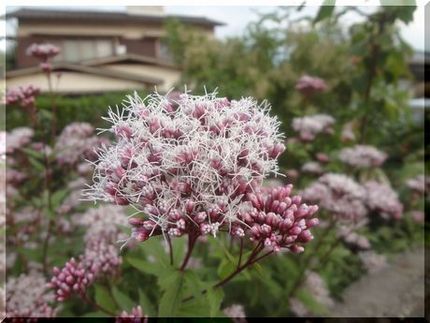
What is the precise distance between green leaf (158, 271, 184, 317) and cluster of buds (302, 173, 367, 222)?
0.49 metres

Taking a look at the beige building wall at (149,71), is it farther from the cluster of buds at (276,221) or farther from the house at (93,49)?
the cluster of buds at (276,221)

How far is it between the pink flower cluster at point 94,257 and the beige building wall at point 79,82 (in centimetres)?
39

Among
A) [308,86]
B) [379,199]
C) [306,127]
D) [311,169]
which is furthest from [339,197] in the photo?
[308,86]

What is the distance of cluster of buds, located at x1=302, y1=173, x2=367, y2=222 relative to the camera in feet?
3.78

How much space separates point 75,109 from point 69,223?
41cm

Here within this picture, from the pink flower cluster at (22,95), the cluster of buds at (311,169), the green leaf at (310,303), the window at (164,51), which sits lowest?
the green leaf at (310,303)

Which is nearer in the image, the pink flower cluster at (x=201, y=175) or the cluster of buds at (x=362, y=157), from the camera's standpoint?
the pink flower cluster at (x=201, y=175)

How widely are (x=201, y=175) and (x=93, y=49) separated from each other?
1035 mm

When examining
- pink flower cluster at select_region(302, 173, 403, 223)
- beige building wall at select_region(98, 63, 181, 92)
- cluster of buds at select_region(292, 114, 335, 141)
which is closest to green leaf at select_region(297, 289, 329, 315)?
pink flower cluster at select_region(302, 173, 403, 223)

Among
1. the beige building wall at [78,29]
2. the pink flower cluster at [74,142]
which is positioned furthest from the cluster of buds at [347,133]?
the pink flower cluster at [74,142]

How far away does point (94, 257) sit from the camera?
3.15 ft

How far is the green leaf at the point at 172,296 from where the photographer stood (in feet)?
2.41

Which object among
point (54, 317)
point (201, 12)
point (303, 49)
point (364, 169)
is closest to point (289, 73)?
point (303, 49)

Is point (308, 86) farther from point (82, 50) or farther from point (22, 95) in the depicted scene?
point (22, 95)
